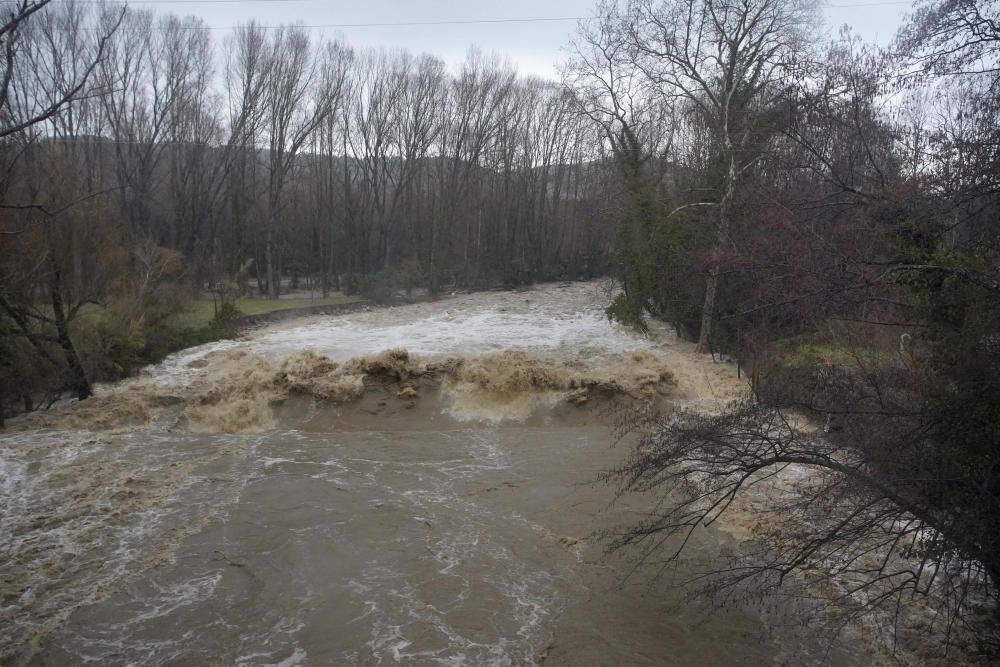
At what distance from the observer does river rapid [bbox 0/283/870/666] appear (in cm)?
675

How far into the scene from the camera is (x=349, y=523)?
952cm

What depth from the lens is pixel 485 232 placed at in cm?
4309

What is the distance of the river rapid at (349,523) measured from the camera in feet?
22.1

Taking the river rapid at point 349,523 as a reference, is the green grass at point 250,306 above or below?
above

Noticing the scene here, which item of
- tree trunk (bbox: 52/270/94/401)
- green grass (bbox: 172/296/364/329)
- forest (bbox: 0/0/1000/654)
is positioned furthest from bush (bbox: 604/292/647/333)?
tree trunk (bbox: 52/270/94/401)

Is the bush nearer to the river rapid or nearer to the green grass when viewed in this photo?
the river rapid

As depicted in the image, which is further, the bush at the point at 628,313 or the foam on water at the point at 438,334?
the bush at the point at 628,313

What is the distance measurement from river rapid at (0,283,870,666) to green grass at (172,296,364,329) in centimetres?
321

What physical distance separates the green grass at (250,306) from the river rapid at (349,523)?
3214mm

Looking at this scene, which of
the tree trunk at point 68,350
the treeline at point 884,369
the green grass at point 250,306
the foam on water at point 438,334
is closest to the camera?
the treeline at point 884,369

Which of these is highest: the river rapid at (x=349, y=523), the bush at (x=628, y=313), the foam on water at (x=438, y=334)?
the bush at (x=628, y=313)

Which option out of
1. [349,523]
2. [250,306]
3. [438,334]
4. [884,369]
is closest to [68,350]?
[349,523]

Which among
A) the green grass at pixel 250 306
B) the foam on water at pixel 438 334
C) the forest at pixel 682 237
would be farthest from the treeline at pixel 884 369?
the green grass at pixel 250 306

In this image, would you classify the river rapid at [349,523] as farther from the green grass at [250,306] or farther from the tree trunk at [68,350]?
the green grass at [250,306]
